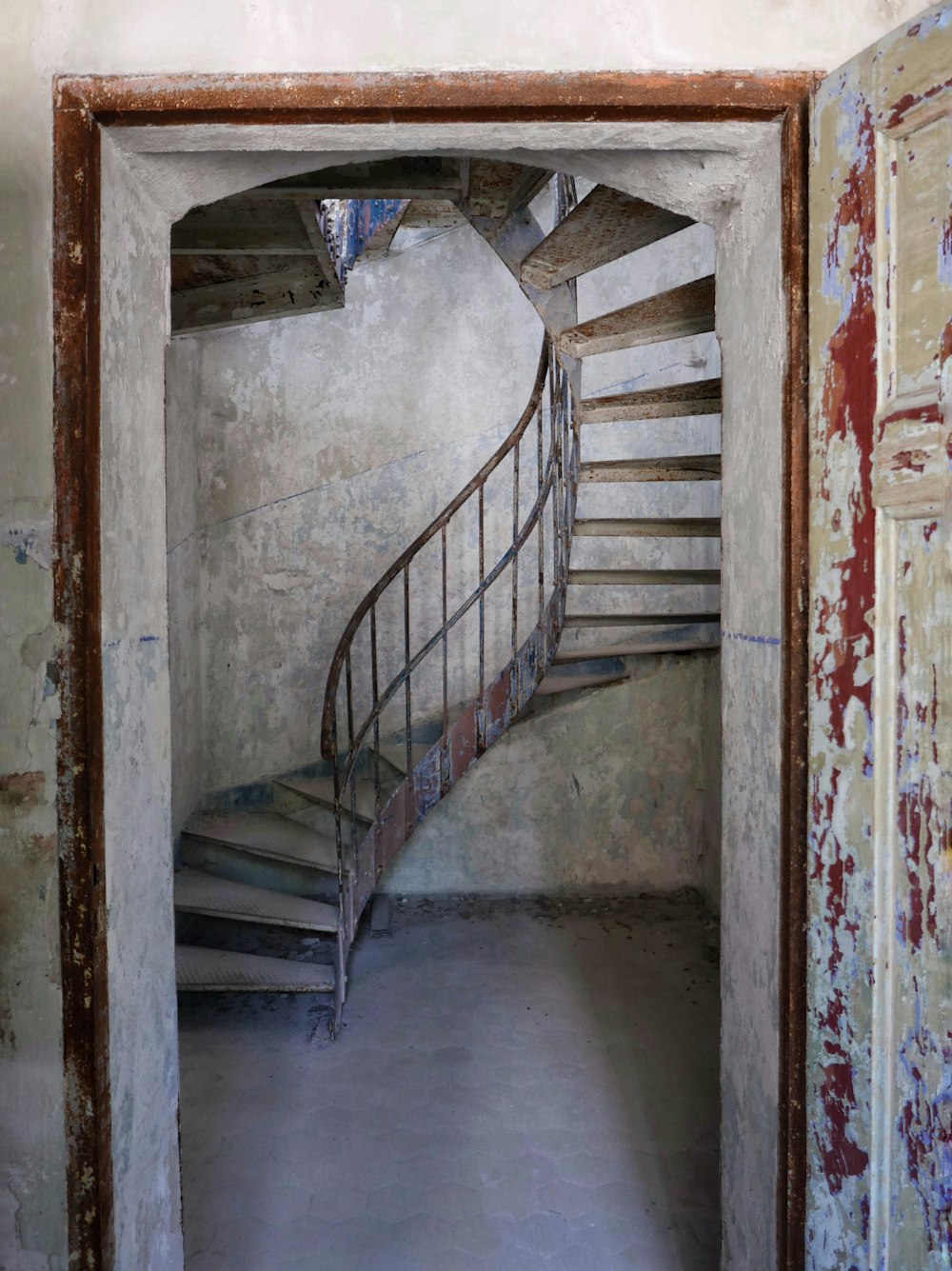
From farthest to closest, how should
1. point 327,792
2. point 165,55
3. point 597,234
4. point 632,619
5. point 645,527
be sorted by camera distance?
1. point 327,792
2. point 632,619
3. point 645,527
4. point 597,234
5. point 165,55

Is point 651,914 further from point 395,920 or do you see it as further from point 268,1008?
point 268,1008

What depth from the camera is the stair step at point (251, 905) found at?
10.9 feet

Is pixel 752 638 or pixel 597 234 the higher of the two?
pixel 597 234

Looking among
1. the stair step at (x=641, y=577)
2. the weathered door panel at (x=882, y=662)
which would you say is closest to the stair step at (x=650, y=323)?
the stair step at (x=641, y=577)

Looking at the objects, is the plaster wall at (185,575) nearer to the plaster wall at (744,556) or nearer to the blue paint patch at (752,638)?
the plaster wall at (744,556)

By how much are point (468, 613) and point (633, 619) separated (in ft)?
3.48

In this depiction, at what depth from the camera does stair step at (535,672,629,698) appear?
4461 millimetres

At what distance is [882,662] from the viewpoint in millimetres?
1235

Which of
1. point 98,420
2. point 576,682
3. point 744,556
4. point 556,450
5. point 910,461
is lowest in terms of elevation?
point 576,682

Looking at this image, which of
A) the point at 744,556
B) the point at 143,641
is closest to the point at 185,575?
the point at 143,641

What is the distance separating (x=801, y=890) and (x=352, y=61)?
1.56 meters

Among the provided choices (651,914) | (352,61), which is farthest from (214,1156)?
(352,61)

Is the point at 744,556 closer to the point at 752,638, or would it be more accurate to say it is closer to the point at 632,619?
the point at 752,638

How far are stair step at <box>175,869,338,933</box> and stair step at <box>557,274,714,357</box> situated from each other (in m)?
2.39
